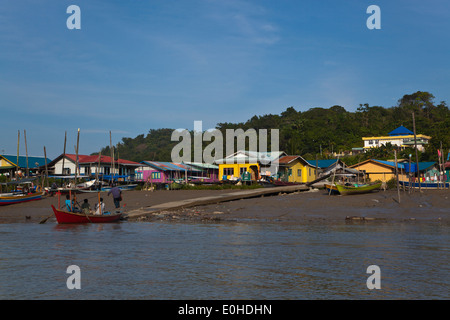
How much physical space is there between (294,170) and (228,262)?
2079 inches

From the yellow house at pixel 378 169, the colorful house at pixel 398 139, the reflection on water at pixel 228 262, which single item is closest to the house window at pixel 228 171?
the yellow house at pixel 378 169

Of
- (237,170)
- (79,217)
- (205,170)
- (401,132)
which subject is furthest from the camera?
(401,132)

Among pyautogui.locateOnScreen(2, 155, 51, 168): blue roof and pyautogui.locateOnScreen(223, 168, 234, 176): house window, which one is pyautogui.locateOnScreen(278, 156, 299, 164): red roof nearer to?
pyautogui.locateOnScreen(223, 168, 234, 176): house window

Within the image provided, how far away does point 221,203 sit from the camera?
3506 centimetres

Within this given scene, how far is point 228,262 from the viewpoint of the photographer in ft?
48.8

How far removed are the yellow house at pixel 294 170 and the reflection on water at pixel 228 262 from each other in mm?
41036

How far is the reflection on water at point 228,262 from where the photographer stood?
11.5 m

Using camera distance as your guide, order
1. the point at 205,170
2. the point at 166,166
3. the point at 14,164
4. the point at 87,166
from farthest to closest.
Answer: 1. the point at 205,170
2. the point at 14,164
3. the point at 87,166
4. the point at 166,166

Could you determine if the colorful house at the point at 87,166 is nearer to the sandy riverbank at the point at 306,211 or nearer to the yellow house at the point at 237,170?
the yellow house at the point at 237,170

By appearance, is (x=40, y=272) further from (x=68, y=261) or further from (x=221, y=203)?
(x=221, y=203)

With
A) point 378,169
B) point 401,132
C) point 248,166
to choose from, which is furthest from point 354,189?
point 401,132

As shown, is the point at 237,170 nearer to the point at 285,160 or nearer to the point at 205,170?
the point at 285,160
